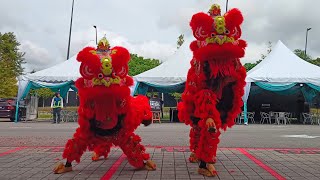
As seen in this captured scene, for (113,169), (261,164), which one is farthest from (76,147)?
(261,164)

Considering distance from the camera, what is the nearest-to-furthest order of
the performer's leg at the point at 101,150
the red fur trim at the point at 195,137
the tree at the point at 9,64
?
the performer's leg at the point at 101,150 < the red fur trim at the point at 195,137 < the tree at the point at 9,64

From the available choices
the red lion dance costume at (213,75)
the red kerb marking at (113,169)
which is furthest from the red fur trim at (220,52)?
the red kerb marking at (113,169)

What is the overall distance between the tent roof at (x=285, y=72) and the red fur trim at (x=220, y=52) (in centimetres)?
1389

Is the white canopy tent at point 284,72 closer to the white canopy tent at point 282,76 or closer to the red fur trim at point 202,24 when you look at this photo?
the white canopy tent at point 282,76

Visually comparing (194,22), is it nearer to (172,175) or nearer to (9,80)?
(172,175)

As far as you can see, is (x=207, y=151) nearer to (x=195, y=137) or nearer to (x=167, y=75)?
(x=195, y=137)

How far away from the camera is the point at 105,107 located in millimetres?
6375

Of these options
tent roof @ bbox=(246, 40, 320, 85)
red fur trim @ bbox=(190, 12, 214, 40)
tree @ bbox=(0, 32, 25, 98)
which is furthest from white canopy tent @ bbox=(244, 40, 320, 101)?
tree @ bbox=(0, 32, 25, 98)

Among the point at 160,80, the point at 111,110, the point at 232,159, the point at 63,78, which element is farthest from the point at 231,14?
the point at 63,78

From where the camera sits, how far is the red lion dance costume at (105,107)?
626 centimetres

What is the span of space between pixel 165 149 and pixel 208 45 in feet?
13.2

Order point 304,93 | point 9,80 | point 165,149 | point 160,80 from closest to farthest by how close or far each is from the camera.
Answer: point 165,149 → point 160,80 → point 304,93 → point 9,80

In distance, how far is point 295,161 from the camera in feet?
26.3

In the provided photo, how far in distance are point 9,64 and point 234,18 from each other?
3501 centimetres
